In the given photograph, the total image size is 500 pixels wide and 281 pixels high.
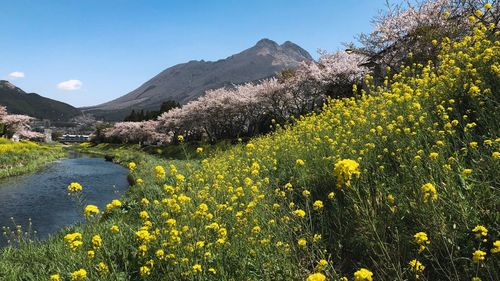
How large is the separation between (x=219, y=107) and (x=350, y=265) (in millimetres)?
37437

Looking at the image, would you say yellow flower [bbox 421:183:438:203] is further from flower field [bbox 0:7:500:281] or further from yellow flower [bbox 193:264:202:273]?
yellow flower [bbox 193:264:202:273]

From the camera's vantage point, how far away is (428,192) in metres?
3.02

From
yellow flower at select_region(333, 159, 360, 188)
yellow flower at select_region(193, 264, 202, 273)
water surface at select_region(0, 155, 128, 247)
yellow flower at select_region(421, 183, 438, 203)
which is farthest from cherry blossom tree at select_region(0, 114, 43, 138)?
yellow flower at select_region(421, 183, 438, 203)

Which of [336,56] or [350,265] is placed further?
[336,56]

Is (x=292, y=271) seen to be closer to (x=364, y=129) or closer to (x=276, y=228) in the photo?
(x=276, y=228)

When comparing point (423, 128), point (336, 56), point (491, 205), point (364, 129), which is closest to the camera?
point (491, 205)

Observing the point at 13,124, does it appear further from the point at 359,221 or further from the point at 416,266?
the point at 416,266

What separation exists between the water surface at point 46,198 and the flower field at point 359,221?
6586 millimetres

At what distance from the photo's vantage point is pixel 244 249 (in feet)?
15.1

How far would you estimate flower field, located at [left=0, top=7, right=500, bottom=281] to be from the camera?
3463mm

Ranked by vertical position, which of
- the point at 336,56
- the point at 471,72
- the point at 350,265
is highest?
the point at 336,56

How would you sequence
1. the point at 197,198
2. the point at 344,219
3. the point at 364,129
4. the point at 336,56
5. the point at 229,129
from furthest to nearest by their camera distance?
the point at 229,129 → the point at 336,56 → the point at 364,129 → the point at 197,198 → the point at 344,219

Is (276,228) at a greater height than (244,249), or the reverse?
(276,228)

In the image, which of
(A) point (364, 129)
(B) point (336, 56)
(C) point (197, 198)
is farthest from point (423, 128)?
(B) point (336, 56)
